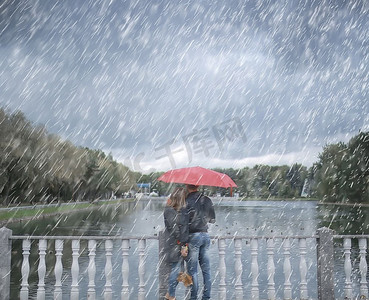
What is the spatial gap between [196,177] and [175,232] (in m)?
0.82

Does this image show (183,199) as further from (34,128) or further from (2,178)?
(34,128)

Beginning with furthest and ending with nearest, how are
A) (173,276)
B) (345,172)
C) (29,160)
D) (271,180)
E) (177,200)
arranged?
(271,180) → (345,172) → (29,160) → (173,276) → (177,200)

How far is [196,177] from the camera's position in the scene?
23.0 ft

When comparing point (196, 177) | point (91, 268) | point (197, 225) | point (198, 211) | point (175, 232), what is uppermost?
point (196, 177)

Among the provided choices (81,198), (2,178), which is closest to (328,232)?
(2,178)

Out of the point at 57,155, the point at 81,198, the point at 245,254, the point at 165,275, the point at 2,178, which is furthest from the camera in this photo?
the point at 81,198

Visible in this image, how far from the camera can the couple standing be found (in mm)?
6898

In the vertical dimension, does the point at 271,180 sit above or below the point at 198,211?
above

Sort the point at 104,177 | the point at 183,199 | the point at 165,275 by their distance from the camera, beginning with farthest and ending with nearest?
the point at 104,177
the point at 165,275
the point at 183,199

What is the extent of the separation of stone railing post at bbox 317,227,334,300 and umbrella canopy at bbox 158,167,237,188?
69.4 inches

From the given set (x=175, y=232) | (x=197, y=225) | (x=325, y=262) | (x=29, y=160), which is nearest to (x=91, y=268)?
(x=175, y=232)

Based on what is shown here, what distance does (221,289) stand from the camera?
744 centimetres

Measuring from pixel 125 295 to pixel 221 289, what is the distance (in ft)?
4.64

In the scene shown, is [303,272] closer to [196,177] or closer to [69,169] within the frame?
[196,177]
